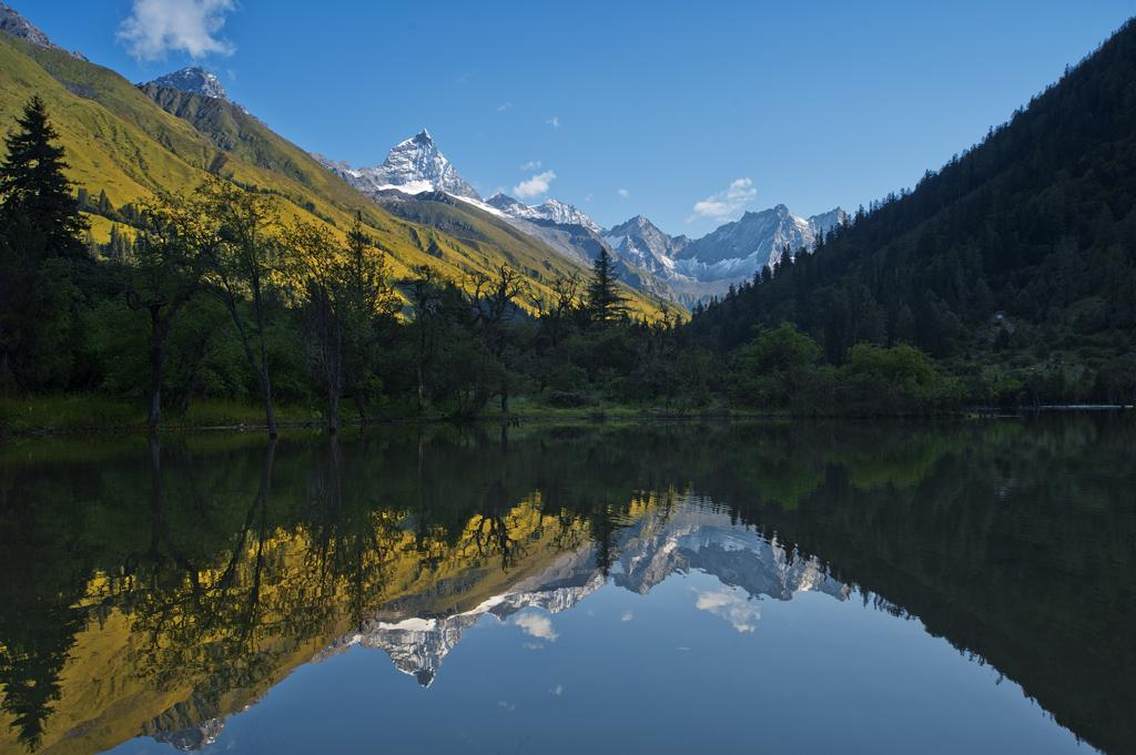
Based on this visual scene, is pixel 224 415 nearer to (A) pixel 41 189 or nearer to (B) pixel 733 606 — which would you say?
(A) pixel 41 189

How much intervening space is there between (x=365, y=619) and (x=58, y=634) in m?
3.50

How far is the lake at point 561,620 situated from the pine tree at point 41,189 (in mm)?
37607

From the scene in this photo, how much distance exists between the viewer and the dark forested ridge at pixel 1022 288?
117m

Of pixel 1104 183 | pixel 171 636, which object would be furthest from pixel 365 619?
pixel 1104 183

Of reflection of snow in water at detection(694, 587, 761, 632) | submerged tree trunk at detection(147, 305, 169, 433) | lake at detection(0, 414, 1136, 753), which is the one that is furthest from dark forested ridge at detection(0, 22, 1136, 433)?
reflection of snow in water at detection(694, 587, 761, 632)

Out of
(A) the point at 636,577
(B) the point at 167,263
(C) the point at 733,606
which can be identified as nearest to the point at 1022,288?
(B) the point at 167,263

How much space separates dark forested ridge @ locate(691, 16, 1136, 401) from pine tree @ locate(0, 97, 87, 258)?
99.1 meters

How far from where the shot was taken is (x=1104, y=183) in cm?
17538

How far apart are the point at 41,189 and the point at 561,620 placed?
188 ft

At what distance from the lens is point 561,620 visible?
10.1 metres

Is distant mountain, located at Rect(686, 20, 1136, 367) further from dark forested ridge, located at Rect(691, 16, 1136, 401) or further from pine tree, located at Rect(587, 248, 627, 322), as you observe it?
pine tree, located at Rect(587, 248, 627, 322)

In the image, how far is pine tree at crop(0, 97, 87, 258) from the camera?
164 ft

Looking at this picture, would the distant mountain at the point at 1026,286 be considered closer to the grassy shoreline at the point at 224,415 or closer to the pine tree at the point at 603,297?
the pine tree at the point at 603,297

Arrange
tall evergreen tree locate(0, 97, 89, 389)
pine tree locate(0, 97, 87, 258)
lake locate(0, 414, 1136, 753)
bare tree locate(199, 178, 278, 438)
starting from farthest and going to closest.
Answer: pine tree locate(0, 97, 87, 258)
bare tree locate(199, 178, 278, 438)
tall evergreen tree locate(0, 97, 89, 389)
lake locate(0, 414, 1136, 753)
